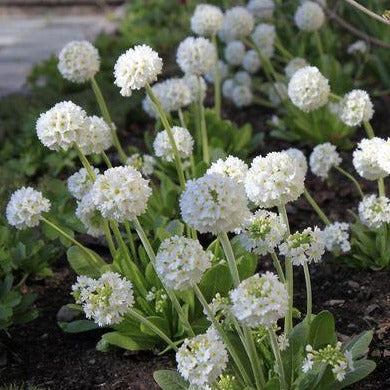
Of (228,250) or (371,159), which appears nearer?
(228,250)

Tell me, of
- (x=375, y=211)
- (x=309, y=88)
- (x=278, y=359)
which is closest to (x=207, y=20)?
(x=309, y=88)

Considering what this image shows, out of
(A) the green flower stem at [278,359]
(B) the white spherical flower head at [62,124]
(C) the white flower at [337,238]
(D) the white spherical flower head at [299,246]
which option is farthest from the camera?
(C) the white flower at [337,238]

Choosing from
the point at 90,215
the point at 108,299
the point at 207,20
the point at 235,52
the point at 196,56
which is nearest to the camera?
the point at 108,299

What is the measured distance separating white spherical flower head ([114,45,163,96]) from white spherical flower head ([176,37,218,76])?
2.95ft

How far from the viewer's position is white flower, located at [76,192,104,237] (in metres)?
2.94

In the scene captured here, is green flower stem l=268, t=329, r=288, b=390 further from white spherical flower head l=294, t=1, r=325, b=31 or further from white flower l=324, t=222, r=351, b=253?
white spherical flower head l=294, t=1, r=325, b=31

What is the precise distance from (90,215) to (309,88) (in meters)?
1.09

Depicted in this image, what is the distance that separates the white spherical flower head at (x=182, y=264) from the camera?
218 cm

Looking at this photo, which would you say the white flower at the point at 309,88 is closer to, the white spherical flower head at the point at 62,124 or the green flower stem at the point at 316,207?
the green flower stem at the point at 316,207

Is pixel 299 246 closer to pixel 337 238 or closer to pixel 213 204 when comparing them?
pixel 213 204

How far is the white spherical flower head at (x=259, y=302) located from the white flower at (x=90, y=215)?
3.12 feet

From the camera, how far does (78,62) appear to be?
11.3ft

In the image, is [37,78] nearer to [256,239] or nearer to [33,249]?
[33,249]

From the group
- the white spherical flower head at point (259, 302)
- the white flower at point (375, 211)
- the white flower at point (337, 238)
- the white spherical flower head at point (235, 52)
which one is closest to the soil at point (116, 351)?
the white flower at point (337, 238)
